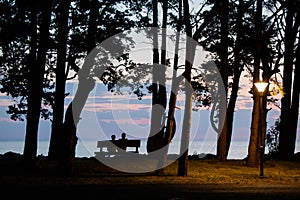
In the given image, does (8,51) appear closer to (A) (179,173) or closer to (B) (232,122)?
(A) (179,173)

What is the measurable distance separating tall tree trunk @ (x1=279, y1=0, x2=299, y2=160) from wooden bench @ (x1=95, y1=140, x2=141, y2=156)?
32.5ft

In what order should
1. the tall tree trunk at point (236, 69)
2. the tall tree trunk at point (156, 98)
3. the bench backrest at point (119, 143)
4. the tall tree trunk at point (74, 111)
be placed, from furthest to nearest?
the tall tree trunk at point (156, 98), the bench backrest at point (119, 143), the tall tree trunk at point (236, 69), the tall tree trunk at point (74, 111)

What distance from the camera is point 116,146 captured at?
33.1 metres

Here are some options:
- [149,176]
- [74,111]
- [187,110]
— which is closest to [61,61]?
[74,111]

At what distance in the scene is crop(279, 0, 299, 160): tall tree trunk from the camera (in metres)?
37.2

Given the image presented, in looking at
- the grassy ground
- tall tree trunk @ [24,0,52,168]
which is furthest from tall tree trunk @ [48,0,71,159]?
the grassy ground

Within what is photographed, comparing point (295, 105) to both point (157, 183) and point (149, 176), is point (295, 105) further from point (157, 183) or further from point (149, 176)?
point (157, 183)

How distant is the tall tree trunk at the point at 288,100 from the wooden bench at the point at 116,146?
32.5 feet

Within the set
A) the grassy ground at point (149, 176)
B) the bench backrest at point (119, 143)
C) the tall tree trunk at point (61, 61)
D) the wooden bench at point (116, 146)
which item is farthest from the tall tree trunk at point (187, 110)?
the bench backrest at point (119, 143)

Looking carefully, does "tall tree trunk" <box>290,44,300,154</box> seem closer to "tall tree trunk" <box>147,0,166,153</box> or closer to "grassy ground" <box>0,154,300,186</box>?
"tall tree trunk" <box>147,0,166,153</box>

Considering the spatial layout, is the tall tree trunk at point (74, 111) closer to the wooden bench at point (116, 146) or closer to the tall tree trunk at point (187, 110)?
the tall tree trunk at point (187, 110)

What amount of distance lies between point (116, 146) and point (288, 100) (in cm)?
1241

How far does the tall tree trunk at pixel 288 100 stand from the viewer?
3722 cm

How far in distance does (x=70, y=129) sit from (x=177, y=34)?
399 inches
